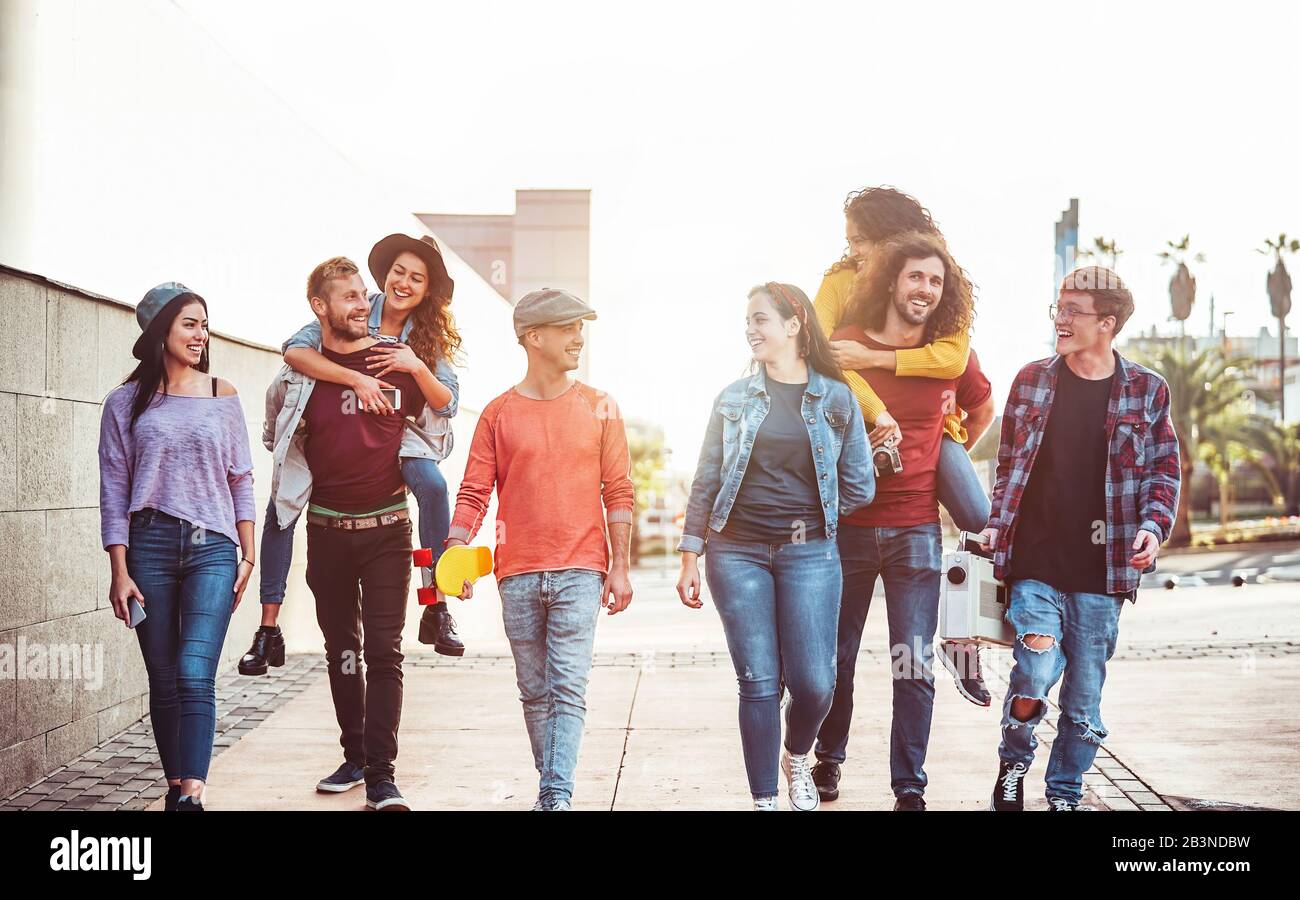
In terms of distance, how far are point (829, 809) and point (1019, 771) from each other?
74 centimetres

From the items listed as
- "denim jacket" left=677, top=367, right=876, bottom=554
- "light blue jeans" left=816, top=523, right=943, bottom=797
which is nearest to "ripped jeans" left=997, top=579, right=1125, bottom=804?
"light blue jeans" left=816, top=523, right=943, bottom=797

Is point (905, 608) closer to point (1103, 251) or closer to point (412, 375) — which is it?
point (1103, 251)

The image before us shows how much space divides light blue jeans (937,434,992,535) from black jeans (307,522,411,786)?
6.86ft

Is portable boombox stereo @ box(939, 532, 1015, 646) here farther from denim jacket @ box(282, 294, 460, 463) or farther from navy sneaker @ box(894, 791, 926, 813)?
denim jacket @ box(282, 294, 460, 463)

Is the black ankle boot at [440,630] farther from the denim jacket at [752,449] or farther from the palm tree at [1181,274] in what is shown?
the palm tree at [1181,274]

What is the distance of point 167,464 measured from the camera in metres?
4.52

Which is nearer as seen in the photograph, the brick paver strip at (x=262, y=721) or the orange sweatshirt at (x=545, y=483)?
the orange sweatshirt at (x=545, y=483)

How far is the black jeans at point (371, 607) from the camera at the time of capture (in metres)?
4.75

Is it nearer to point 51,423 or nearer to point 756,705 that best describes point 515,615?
point 756,705

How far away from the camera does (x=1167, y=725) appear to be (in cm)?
605

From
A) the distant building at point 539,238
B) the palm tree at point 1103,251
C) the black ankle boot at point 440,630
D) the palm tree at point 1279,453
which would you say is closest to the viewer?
the black ankle boot at point 440,630

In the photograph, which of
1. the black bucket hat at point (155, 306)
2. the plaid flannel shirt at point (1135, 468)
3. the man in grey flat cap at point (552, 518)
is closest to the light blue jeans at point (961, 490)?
the plaid flannel shirt at point (1135, 468)

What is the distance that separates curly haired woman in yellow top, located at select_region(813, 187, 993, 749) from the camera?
4.76 meters

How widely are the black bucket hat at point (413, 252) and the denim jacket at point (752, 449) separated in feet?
4.24
